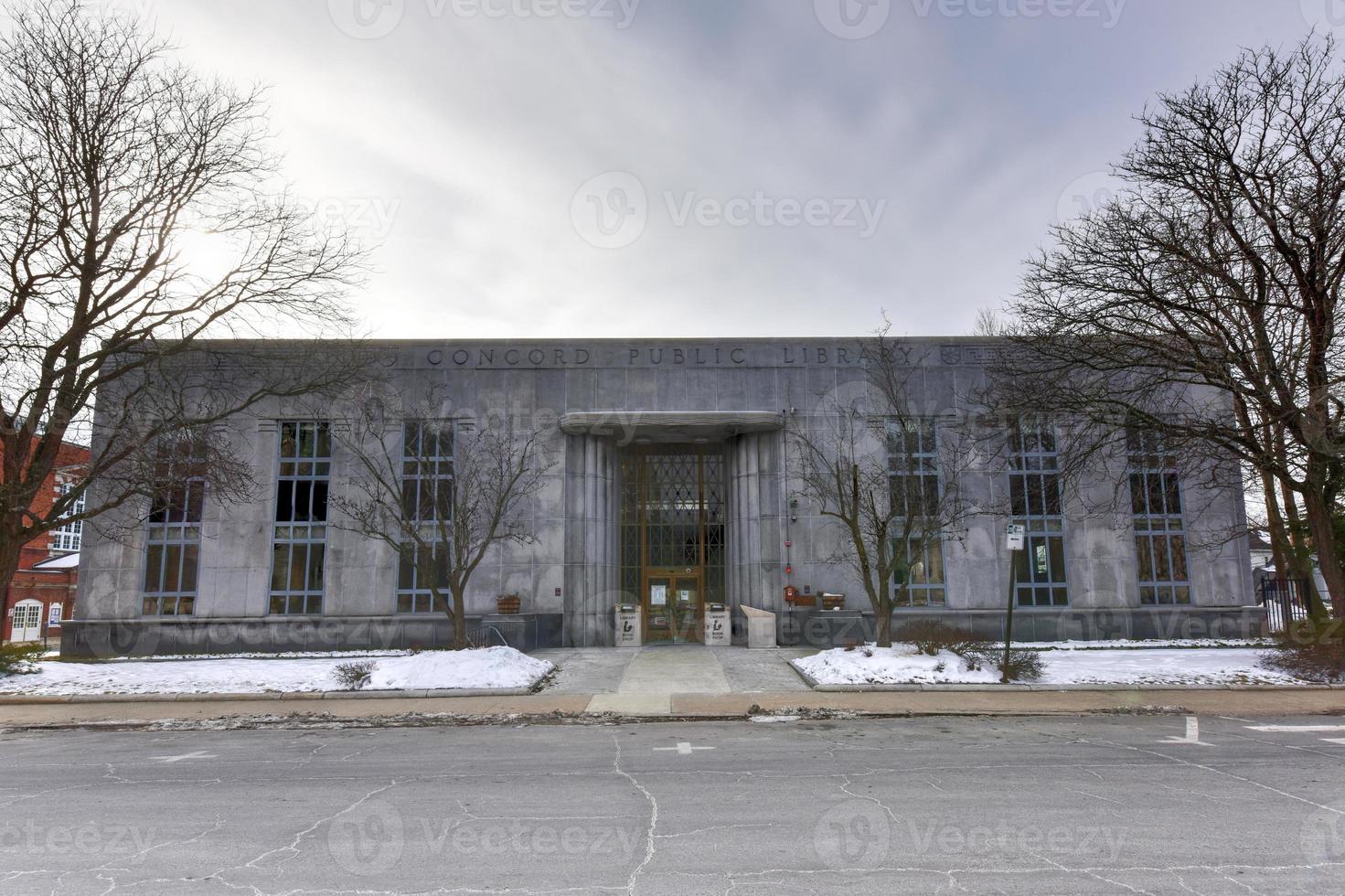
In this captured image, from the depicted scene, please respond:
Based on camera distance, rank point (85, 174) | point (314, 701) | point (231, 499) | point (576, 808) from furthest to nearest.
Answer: point (231, 499), point (85, 174), point (314, 701), point (576, 808)

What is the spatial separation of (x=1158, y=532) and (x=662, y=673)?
15.4m

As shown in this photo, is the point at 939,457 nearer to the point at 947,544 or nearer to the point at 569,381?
the point at 947,544

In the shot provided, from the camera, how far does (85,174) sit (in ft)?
50.6

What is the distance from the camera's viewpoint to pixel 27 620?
38625 mm

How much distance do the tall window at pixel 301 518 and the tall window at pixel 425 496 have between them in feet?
7.25

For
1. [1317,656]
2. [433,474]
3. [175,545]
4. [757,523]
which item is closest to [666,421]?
[757,523]

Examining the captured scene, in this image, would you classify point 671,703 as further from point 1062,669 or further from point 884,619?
point 1062,669

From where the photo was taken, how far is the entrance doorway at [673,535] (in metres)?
22.7

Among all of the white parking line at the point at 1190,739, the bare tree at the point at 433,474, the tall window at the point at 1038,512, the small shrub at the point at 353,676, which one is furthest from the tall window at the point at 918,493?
Answer: the small shrub at the point at 353,676

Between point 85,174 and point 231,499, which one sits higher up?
point 85,174

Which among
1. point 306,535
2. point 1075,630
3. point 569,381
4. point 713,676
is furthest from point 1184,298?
point 306,535

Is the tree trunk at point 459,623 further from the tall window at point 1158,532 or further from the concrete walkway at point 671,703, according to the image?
the tall window at point 1158,532

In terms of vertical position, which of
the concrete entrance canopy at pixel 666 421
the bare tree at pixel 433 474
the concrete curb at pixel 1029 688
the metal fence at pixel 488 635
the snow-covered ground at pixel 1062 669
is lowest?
the concrete curb at pixel 1029 688

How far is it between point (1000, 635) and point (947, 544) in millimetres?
2842
